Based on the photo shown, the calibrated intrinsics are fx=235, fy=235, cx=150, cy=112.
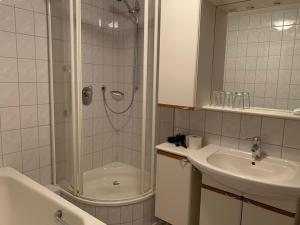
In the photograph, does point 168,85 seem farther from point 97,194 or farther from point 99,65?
point 97,194

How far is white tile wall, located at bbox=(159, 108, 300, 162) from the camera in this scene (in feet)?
5.39

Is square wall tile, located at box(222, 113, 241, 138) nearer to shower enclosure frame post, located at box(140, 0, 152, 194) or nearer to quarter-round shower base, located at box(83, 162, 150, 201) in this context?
shower enclosure frame post, located at box(140, 0, 152, 194)

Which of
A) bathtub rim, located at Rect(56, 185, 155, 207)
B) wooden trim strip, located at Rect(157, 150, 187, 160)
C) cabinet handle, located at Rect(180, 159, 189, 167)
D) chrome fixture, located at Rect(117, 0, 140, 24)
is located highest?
chrome fixture, located at Rect(117, 0, 140, 24)

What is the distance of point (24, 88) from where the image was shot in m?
1.93

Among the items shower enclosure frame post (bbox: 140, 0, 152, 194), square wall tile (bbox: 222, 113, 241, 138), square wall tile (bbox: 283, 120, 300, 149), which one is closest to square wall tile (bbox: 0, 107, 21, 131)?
shower enclosure frame post (bbox: 140, 0, 152, 194)

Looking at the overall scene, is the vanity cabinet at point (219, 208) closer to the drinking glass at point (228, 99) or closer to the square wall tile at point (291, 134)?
the square wall tile at point (291, 134)

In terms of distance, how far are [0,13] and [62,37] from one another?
1.48 ft

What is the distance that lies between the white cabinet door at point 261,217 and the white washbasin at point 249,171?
166 millimetres

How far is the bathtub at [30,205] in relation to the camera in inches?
53.3

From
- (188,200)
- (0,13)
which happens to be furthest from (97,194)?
(0,13)

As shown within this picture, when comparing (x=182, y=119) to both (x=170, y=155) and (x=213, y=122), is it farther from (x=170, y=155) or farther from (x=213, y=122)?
(x=170, y=155)

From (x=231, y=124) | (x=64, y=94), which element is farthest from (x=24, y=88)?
(x=231, y=124)

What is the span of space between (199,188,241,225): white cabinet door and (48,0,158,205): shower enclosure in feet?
1.67

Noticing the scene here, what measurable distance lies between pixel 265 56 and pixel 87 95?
5.51 feet
